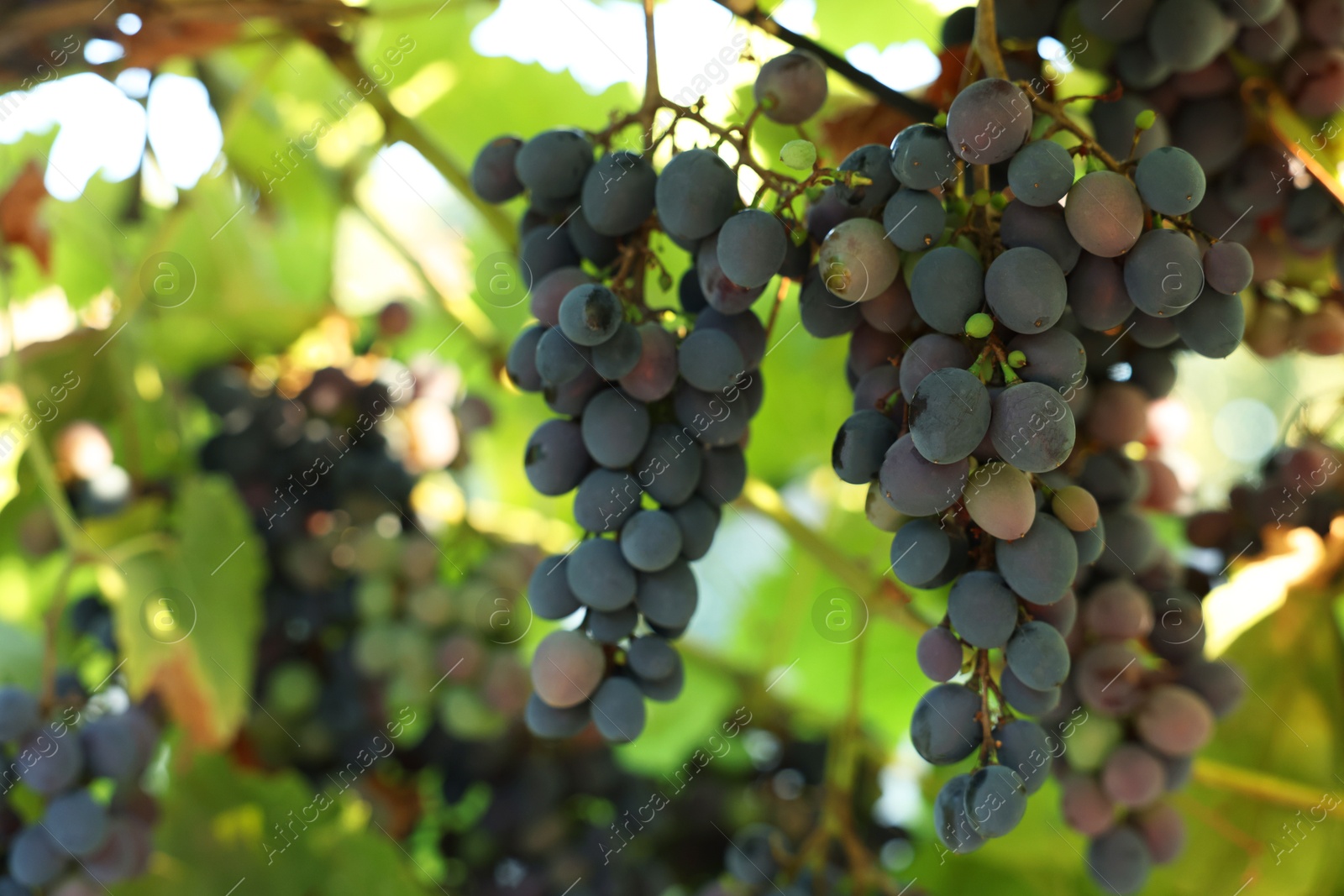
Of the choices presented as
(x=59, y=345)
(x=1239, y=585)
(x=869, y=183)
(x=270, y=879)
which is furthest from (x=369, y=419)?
(x=1239, y=585)

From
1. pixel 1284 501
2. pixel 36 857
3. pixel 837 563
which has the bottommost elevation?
pixel 1284 501

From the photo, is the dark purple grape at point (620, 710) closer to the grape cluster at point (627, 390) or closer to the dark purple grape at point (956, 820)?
the grape cluster at point (627, 390)

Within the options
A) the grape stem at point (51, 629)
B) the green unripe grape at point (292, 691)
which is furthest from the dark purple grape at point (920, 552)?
the green unripe grape at point (292, 691)

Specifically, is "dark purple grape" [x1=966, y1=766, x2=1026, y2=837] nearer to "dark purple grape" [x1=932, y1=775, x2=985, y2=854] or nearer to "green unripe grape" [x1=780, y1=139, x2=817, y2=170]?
"dark purple grape" [x1=932, y1=775, x2=985, y2=854]

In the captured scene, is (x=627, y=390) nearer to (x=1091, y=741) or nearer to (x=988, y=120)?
(x=988, y=120)

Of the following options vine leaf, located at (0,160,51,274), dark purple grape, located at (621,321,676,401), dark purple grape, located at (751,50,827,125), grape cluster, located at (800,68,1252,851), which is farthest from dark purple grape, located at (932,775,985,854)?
vine leaf, located at (0,160,51,274)

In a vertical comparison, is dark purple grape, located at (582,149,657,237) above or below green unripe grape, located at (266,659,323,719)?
above

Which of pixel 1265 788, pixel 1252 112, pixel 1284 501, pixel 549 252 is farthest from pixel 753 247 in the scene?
pixel 1265 788

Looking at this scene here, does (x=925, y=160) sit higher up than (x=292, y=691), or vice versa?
(x=925, y=160)
